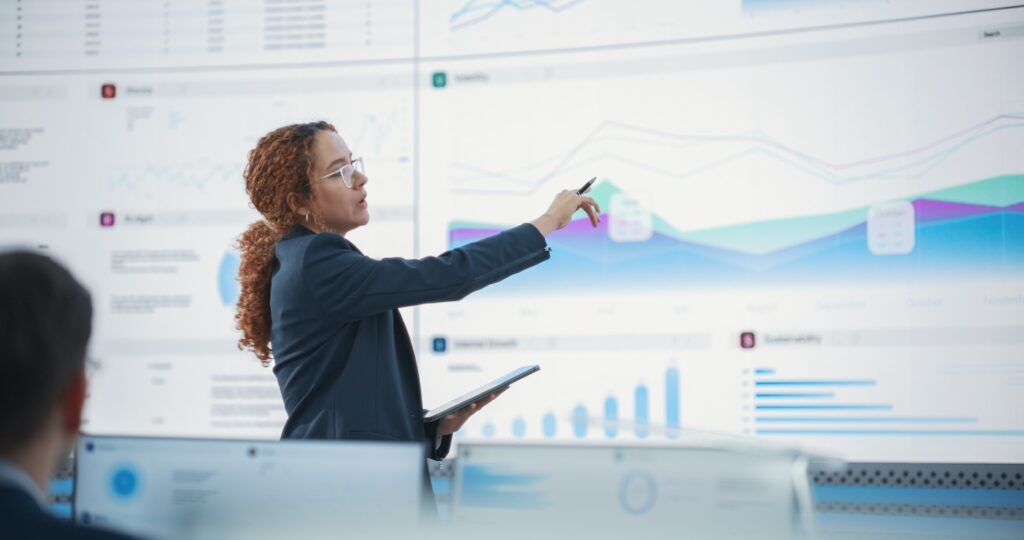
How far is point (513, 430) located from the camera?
2.85 metres

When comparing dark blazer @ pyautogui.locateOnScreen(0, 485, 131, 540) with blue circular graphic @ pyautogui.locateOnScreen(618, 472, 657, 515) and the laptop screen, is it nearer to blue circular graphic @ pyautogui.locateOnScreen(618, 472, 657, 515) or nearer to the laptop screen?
the laptop screen

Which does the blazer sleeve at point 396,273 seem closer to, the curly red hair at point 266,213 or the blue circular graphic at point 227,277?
the curly red hair at point 266,213

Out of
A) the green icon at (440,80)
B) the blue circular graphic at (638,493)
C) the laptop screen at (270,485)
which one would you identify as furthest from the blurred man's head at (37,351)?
the green icon at (440,80)

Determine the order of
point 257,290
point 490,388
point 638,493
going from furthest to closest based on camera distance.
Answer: point 257,290 → point 490,388 → point 638,493

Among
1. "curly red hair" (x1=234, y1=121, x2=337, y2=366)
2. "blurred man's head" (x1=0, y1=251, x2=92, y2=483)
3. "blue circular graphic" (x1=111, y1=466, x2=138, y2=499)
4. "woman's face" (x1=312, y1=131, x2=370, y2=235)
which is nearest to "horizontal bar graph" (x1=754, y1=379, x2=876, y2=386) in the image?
"woman's face" (x1=312, y1=131, x2=370, y2=235)

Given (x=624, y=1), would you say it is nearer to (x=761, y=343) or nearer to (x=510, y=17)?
(x=510, y=17)

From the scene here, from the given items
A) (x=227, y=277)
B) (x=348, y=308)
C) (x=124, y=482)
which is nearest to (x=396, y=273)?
(x=348, y=308)

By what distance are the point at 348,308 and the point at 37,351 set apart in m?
0.96

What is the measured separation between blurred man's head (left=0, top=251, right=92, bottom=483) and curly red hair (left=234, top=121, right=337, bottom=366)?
1.12 meters

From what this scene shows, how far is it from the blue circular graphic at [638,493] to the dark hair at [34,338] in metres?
0.55

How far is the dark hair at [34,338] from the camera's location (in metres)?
0.79

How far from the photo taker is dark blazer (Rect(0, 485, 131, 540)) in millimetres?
710

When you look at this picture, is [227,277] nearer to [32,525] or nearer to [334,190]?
[334,190]

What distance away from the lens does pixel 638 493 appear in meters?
1.06
